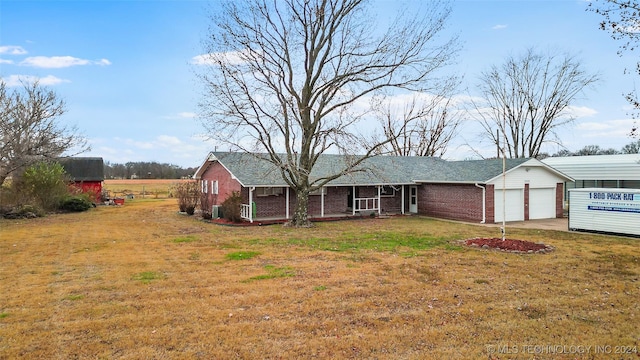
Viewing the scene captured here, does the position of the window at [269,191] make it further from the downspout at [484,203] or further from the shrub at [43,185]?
the shrub at [43,185]

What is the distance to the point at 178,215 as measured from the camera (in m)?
24.7

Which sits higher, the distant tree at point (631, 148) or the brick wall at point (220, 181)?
the distant tree at point (631, 148)

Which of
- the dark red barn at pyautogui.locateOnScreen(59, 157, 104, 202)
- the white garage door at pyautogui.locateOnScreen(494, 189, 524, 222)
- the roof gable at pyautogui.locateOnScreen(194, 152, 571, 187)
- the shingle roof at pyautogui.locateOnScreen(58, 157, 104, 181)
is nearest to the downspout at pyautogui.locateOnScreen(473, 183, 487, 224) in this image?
the roof gable at pyautogui.locateOnScreen(194, 152, 571, 187)

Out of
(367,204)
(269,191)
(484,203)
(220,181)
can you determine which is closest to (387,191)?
(367,204)

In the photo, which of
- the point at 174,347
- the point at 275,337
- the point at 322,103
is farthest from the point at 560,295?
the point at 322,103

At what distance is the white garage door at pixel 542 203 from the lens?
21625mm

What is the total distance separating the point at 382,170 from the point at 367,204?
111 inches

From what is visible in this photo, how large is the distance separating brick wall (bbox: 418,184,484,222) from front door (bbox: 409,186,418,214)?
28 cm

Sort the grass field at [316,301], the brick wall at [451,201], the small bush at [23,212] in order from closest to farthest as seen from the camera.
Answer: the grass field at [316,301] → the brick wall at [451,201] → the small bush at [23,212]

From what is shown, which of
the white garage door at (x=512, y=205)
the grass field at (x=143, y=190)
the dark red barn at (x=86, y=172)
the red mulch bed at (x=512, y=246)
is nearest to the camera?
the red mulch bed at (x=512, y=246)

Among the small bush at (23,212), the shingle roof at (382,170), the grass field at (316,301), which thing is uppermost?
the shingle roof at (382,170)

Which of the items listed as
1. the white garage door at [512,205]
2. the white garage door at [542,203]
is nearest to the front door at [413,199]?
the white garage door at [512,205]

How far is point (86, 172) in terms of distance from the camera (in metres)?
34.9

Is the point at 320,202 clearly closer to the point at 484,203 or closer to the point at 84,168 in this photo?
the point at 484,203
